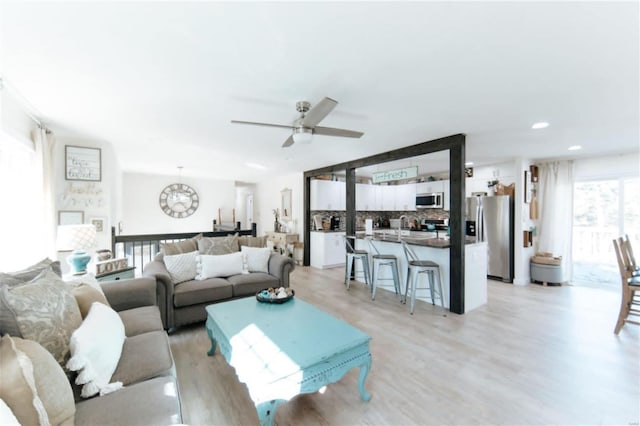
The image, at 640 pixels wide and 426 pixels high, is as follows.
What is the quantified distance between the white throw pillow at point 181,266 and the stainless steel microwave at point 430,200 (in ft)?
17.1

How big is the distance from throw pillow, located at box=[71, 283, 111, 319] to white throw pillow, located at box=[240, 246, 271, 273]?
186 centimetres

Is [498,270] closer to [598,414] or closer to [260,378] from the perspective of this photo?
[598,414]

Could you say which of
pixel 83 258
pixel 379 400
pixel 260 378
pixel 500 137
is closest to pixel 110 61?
pixel 83 258

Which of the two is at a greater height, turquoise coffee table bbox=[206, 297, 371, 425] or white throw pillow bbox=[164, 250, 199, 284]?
white throw pillow bbox=[164, 250, 199, 284]

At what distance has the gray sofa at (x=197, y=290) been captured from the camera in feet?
9.23

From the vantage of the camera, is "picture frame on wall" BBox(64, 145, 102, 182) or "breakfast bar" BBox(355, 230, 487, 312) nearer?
"breakfast bar" BBox(355, 230, 487, 312)

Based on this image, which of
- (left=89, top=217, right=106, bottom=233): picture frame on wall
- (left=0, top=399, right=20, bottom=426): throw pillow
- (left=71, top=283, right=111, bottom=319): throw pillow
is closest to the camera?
(left=0, top=399, right=20, bottom=426): throw pillow

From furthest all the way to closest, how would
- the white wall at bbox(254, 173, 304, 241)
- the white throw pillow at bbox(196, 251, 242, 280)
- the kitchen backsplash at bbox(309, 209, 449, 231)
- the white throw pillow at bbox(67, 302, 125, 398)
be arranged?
the white wall at bbox(254, 173, 304, 241) → the kitchen backsplash at bbox(309, 209, 449, 231) → the white throw pillow at bbox(196, 251, 242, 280) → the white throw pillow at bbox(67, 302, 125, 398)

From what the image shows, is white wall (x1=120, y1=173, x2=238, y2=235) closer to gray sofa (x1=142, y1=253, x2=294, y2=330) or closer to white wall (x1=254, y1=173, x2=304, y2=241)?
white wall (x1=254, y1=173, x2=304, y2=241)

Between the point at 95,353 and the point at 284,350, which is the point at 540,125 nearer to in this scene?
the point at 284,350

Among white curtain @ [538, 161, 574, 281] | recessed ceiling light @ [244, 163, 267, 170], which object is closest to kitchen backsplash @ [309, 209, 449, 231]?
recessed ceiling light @ [244, 163, 267, 170]

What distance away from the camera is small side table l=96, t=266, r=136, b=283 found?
2.71 meters

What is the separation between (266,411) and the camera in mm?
1436

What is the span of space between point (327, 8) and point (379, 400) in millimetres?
2455
